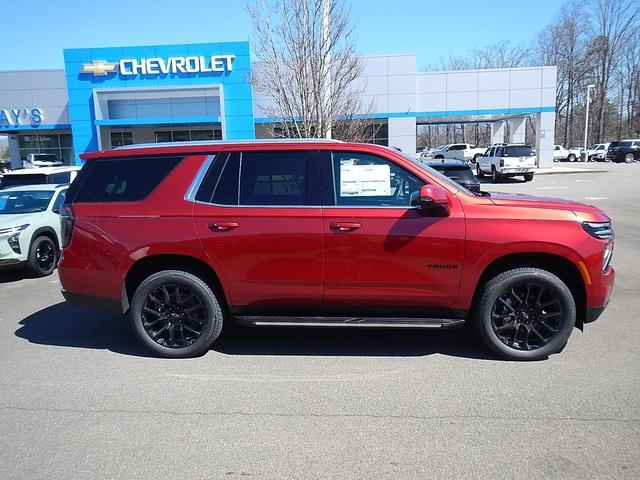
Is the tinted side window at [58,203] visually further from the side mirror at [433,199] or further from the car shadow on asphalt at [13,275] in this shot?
the side mirror at [433,199]

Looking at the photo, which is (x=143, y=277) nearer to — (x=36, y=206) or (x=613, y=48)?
(x=36, y=206)

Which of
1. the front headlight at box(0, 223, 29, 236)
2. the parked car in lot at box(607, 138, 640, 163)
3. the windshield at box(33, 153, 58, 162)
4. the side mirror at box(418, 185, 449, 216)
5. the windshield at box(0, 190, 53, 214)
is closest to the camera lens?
the side mirror at box(418, 185, 449, 216)

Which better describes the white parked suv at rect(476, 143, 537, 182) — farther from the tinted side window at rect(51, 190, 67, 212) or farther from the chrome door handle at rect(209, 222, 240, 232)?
the chrome door handle at rect(209, 222, 240, 232)

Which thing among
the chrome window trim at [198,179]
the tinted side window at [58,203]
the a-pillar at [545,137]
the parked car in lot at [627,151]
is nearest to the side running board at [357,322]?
the chrome window trim at [198,179]

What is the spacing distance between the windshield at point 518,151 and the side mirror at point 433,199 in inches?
964

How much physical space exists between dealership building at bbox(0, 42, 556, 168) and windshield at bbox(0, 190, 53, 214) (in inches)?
812

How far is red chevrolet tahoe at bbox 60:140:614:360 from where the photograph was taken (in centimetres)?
413

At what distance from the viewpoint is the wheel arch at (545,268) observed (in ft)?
13.9

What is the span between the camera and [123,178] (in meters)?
4.60

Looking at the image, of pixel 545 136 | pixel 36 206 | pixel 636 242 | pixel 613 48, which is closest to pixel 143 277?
pixel 36 206

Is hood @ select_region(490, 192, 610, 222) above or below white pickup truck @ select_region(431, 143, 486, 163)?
below

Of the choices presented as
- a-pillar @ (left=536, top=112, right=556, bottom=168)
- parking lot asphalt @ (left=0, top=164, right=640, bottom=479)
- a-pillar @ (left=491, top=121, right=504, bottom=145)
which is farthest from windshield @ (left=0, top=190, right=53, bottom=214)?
a-pillar @ (left=491, top=121, right=504, bottom=145)

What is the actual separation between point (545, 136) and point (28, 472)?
37.7 metres

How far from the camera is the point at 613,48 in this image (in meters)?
65.9
